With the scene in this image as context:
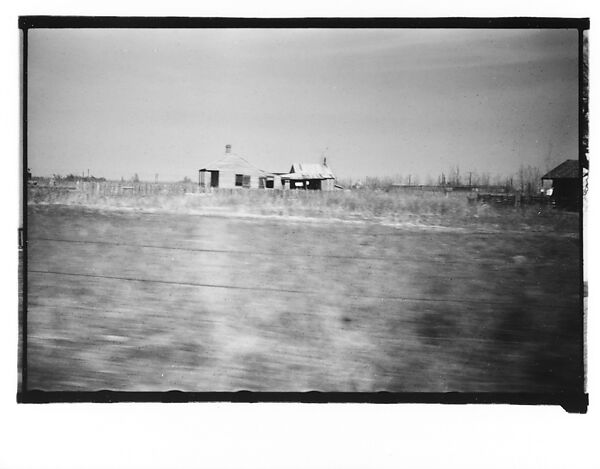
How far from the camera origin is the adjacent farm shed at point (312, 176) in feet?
8.31

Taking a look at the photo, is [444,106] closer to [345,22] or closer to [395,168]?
[395,168]

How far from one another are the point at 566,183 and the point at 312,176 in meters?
1.21

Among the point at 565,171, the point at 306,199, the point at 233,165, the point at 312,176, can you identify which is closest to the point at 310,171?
the point at 312,176

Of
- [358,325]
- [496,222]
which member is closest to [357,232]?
[358,325]

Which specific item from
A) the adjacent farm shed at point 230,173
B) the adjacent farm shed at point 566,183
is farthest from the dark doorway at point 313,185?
the adjacent farm shed at point 566,183

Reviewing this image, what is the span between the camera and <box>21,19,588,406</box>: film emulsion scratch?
2.46 meters

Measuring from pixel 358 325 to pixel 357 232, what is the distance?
1.50 ft

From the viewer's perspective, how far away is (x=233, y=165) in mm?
2533

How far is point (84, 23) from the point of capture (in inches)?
95.5

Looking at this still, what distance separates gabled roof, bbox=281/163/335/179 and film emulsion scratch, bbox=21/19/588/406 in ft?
0.05

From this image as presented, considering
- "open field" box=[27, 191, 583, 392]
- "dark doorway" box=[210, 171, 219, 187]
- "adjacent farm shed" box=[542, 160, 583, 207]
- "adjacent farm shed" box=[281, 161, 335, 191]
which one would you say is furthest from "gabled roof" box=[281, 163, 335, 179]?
"adjacent farm shed" box=[542, 160, 583, 207]

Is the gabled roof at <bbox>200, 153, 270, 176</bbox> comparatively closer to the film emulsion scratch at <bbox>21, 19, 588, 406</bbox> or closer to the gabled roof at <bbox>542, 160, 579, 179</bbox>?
the film emulsion scratch at <bbox>21, 19, 588, 406</bbox>

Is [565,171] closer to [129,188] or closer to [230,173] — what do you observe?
[230,173]
